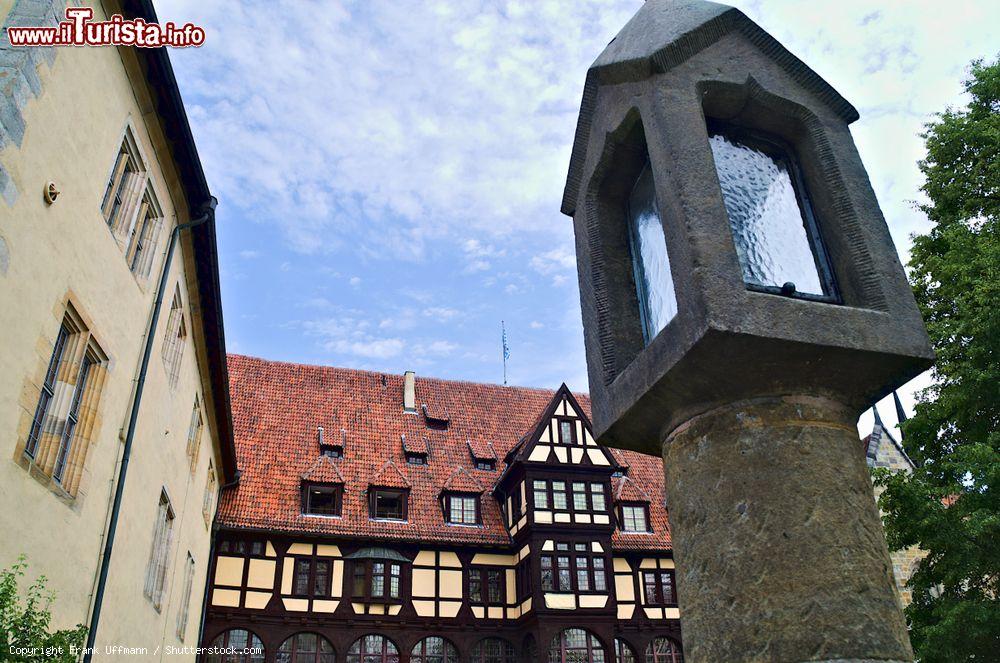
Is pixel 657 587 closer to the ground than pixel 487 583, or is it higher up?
closer to the ground

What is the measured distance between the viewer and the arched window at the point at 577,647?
2002 centimetres

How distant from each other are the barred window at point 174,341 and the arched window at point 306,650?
10.4 metres

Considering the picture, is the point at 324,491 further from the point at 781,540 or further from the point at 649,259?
the point at 781,540

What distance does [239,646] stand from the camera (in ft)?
62.6

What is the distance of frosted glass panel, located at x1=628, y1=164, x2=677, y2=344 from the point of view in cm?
334

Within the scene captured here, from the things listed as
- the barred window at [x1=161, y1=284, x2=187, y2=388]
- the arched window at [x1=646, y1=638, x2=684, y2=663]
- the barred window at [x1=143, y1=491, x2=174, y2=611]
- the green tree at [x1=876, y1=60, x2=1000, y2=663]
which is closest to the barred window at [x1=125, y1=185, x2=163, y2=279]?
the barred window at [x1=161, y1=284, x2=187, y2=388]

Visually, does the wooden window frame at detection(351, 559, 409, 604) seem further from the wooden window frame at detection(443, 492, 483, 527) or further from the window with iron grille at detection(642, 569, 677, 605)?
the window with iron grille at detection(642, 569, 677, 605)

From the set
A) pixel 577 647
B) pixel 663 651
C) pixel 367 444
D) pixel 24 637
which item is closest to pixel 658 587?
pixel 663 651

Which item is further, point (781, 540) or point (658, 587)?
point (658, 587)

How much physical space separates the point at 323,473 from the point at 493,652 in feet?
22.2

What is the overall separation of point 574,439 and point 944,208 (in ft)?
42.4

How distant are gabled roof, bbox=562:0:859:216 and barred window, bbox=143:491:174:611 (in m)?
10.0

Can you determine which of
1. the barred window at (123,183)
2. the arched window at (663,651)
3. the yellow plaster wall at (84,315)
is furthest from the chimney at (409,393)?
the barred window at (123,183)

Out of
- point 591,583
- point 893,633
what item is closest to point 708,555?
point 893,633
